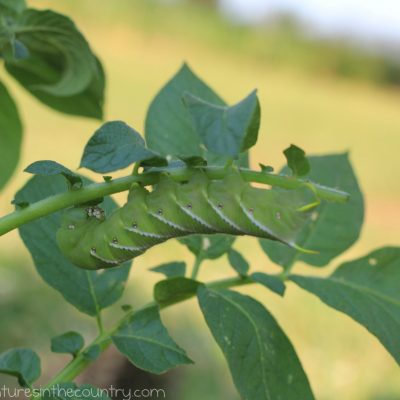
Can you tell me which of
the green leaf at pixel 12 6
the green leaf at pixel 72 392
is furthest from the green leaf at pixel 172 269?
→ the green leaf at pixel 12 6

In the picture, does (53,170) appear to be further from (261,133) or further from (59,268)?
(261,133)

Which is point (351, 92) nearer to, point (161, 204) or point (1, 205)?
point (1, 205)

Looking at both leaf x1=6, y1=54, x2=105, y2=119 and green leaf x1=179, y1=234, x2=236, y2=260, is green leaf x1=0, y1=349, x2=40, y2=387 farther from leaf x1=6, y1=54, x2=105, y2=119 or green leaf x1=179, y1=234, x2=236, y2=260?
leaf x1=6, y1=54, x2=105, y2=119

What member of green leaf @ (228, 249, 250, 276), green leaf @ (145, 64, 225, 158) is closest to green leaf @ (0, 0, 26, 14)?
green leaf @ (145, 64, 225, 158)

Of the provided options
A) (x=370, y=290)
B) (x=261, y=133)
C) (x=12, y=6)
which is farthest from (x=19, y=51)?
(x=261, y=133)

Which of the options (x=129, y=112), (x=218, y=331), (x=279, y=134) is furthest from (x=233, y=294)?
(x=279, y=134)
